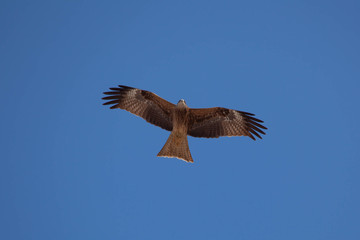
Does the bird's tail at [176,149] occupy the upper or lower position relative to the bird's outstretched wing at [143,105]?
lower

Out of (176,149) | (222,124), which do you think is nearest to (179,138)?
(176,149)

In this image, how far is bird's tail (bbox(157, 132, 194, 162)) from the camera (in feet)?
25.7

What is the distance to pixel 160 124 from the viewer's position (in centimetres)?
870

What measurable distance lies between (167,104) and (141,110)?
0.74 meters

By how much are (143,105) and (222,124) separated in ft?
7.00

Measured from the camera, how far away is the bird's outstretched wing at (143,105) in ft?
28.4

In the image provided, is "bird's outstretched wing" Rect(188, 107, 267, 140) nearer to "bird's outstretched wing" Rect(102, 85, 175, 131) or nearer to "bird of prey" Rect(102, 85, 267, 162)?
"bird of prey" Rect(102, 85, 267, 162)

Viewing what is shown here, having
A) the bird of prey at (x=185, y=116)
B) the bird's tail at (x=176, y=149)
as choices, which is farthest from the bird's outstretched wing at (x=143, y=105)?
the bird's tail at (x=176, y=149)

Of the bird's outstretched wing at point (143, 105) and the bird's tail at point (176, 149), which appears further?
the bird's outstretched wing at point (143, 105)

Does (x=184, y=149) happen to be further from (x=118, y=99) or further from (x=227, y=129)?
(x=118, y=99)

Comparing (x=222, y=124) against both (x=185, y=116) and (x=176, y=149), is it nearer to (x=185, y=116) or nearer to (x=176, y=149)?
(x=185, y=116)

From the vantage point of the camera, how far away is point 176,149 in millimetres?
7914

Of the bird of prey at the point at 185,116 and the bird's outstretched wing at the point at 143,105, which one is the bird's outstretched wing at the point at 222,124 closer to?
the bird of prey at the point at 185,116

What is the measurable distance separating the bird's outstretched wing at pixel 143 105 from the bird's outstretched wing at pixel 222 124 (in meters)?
0.68
